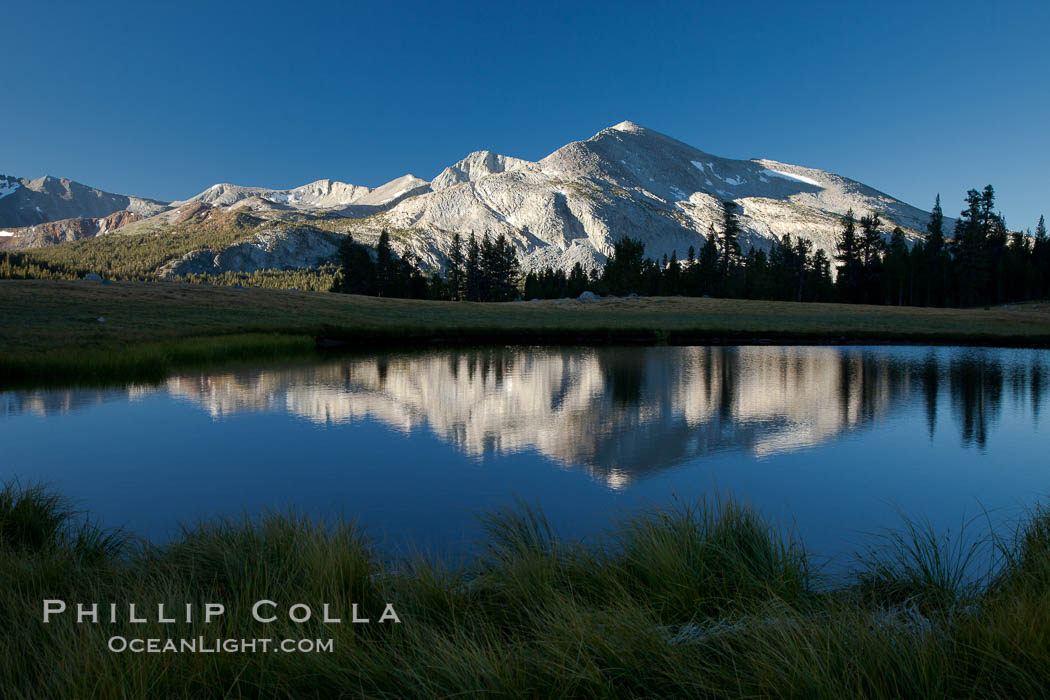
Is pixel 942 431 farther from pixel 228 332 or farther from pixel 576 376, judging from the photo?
pixel 228 332

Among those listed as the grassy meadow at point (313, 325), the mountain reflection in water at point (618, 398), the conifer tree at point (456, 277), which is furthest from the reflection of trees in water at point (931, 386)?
the conifer tree at point (456, 277)

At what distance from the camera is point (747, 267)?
105625mm

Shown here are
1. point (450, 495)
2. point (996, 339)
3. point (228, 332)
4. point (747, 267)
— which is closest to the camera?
point (450, 495)

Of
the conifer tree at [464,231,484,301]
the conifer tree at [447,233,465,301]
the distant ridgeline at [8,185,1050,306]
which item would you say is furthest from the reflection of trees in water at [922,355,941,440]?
the conifer tree at [447,233,465,301]

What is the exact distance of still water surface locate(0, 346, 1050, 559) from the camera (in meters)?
8.96

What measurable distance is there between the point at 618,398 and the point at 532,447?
715 cm

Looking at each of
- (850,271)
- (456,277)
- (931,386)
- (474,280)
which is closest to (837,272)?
(850,271)

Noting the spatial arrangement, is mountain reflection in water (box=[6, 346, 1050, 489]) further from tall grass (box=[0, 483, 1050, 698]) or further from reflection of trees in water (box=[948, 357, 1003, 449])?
tall grass (box=[0, 483, 1050, 698])

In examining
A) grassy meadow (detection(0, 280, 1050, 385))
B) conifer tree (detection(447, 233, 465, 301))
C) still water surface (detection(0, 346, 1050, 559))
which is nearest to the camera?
still water surface (detection(0, 346, 1050, 559))

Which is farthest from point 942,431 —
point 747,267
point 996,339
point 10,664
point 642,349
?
point 747,267

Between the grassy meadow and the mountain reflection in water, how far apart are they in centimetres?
468

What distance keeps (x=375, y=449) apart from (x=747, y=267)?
10409 centimetres

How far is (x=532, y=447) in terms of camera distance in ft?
42.3

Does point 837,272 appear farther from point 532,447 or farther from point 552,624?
point 552,624
